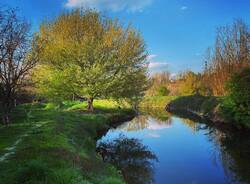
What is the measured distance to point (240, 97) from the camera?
25641 mm

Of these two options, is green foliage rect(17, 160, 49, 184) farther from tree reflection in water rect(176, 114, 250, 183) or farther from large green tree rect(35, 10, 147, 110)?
large green tree rect(35, 10, 147, 110)

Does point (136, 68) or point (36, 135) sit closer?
point (36, 135)

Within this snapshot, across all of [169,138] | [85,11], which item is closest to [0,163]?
[169,138]

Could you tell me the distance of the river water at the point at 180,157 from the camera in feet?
45.9

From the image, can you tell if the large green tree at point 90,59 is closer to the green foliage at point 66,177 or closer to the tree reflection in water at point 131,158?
the tree reflection in water at point 131,158

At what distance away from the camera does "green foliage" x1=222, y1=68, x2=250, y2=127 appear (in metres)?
25.0

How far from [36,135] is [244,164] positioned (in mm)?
9829

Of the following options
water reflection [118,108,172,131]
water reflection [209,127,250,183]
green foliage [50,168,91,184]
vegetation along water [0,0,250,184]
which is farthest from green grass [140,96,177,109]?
green foliage [50,168,91,184]

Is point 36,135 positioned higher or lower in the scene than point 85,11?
lower

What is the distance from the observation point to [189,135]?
27344 millimetres

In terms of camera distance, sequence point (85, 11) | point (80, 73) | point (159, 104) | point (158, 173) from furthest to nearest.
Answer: point (159, 104)
point (85, 11)
point (80, 73)
point (158, 173)

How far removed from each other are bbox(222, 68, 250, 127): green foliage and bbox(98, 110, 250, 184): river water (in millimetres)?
1521

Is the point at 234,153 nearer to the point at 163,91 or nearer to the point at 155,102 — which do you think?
the point at 155,102

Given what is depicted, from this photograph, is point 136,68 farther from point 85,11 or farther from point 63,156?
point 63,156
